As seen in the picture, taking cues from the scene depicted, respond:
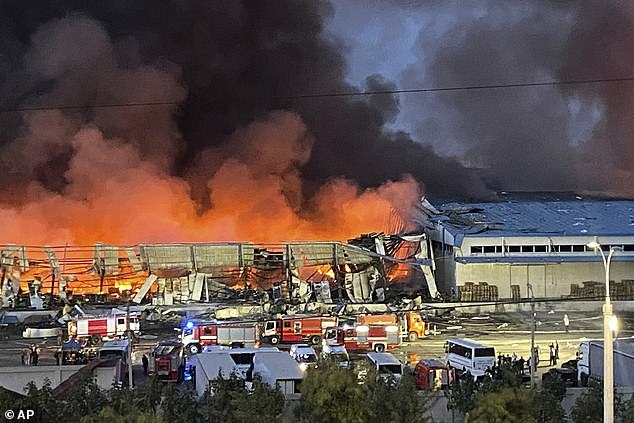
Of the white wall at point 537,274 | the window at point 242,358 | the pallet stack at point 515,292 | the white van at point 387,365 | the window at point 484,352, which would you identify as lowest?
the white van at point 387,365

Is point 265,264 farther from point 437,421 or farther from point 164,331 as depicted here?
point 437,421

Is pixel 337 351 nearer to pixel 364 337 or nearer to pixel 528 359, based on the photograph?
pixel 364 337

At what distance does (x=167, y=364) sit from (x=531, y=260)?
35.2ft

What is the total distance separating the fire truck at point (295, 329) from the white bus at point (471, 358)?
10.5ft

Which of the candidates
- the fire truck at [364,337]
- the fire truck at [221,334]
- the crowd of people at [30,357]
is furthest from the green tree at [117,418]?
the fire truck at [364,337]

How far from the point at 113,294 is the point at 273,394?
11.7 m

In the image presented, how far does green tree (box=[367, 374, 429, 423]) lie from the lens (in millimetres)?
8336

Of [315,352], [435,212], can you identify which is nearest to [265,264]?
[435,212]

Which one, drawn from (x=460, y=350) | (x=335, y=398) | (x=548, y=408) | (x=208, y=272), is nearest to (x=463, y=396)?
(x=548, y=408)

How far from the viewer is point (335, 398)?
8.51 metres

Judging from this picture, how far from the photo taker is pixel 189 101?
23172 mm

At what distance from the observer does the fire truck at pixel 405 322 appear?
51.2ft

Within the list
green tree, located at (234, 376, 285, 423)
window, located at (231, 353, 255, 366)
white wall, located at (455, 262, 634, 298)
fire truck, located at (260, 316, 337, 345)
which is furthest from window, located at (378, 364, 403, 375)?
white wall, located at (455, 262, 634, 298)

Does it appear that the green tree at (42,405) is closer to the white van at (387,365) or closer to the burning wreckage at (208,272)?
the white van at (387,365)
